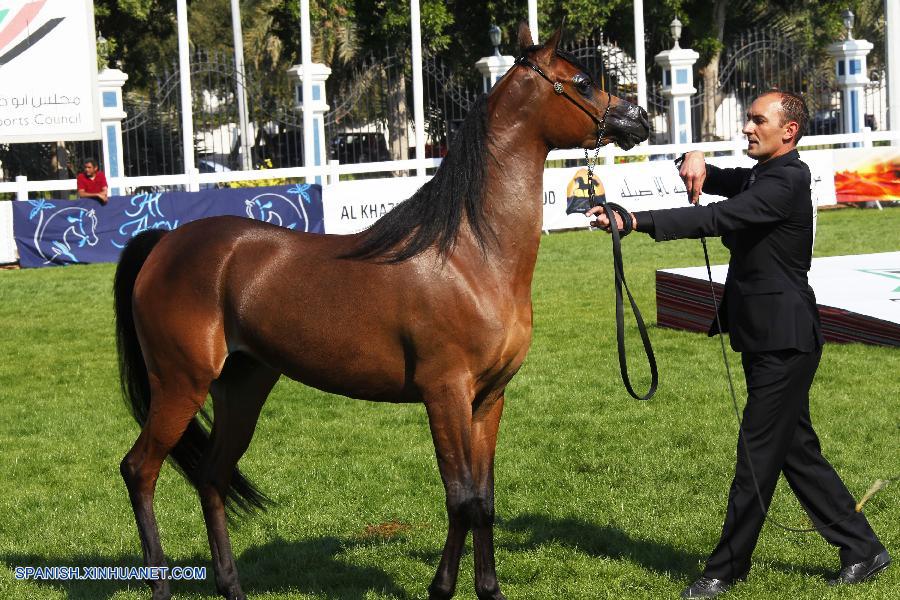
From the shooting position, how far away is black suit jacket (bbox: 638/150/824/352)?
15.4 feet

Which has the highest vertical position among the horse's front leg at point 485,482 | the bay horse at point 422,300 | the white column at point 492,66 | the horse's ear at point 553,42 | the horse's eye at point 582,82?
the white column at point 492,66

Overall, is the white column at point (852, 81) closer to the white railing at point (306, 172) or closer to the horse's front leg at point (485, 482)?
the white railing at point (306, 172)

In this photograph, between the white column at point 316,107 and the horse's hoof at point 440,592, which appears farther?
the white column at point 316,107

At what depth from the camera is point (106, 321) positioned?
1290 cm

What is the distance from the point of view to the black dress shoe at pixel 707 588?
16.2 ft

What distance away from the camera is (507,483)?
6797 mm

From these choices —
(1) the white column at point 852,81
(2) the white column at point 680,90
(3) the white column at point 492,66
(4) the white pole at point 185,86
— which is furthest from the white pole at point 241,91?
(1) the white column at point 852,81

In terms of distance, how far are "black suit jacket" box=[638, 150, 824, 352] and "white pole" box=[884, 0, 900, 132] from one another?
2087cm

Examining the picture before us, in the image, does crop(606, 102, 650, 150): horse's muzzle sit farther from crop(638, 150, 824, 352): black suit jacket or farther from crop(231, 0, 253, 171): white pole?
crop(231, 0, 253, 171): white pole

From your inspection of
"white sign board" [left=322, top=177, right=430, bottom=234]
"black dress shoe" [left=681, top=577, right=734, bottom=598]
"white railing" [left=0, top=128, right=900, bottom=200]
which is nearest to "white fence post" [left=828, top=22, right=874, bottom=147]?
"white railing" [left=0, top=128, right=900, bottom=200]

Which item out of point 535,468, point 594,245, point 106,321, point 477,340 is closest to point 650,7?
point 594,245

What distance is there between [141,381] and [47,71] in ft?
49.2

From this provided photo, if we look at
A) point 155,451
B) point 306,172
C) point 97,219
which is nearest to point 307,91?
point 306,172

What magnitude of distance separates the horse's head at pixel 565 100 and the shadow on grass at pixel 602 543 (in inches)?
79.0
